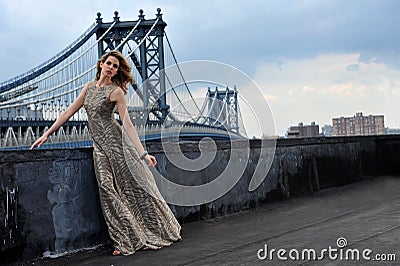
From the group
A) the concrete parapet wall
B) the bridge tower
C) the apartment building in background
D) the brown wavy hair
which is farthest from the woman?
the bridge tower

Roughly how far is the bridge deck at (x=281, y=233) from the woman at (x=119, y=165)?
0.64 feet

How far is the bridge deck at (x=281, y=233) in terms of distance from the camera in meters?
3.46

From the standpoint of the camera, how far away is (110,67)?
3986mm

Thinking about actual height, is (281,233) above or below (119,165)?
below

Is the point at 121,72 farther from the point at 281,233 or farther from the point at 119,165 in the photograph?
the point at 281,233

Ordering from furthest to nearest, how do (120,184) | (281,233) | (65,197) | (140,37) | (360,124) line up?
(140,37)
(360,124)
(281,233)
(120,184)
(65,197)

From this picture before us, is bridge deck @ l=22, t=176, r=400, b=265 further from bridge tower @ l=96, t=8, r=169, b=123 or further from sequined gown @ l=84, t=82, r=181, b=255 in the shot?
bridge tower @ l=96, t=8, r=169, b=123

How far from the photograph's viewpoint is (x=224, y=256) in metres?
3.46

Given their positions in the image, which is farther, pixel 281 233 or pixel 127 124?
pixel 281 233

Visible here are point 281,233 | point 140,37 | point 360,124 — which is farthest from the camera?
point 140,37

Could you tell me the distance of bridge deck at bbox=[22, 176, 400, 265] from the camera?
3.46 meters

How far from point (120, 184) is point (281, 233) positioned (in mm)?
1340

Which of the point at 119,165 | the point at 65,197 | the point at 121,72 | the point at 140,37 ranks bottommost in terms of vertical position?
the point at 65,197

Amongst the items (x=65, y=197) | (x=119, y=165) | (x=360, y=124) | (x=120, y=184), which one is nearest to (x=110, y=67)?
(x=119, y=165)
